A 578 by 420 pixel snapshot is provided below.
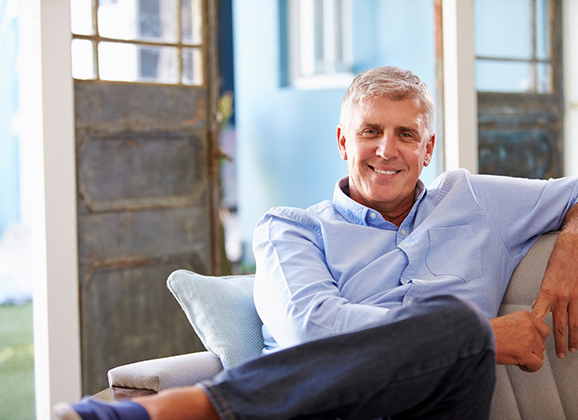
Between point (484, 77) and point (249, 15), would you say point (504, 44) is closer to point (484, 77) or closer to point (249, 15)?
point (484, 77)

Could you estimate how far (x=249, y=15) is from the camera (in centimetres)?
534

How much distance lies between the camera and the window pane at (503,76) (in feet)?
11.9

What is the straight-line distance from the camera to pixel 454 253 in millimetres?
1693

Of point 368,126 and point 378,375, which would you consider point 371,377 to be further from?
point 368,126

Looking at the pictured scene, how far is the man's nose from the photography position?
1756mm

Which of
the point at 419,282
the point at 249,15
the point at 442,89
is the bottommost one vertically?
the point at 419,282

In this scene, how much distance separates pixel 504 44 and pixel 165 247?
2238mm

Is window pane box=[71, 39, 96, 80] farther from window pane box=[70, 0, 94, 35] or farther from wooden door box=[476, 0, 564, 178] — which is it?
wooden door box=[476, 0, 564, 178]

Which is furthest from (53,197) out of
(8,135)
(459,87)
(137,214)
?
(459,87)

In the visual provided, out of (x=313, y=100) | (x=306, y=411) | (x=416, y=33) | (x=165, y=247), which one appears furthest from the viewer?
(x=313, y=100)

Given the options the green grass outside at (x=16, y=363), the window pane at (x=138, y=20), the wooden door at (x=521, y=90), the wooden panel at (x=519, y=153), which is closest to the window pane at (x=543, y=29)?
the wooden door at (x=521, y=90)

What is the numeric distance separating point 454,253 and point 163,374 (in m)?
Result: 0.79

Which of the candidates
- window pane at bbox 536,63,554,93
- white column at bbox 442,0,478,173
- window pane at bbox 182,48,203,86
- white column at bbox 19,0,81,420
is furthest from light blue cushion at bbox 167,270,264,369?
window pane at bbox 536,63,554,93

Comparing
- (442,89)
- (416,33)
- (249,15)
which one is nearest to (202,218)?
(442,89)
